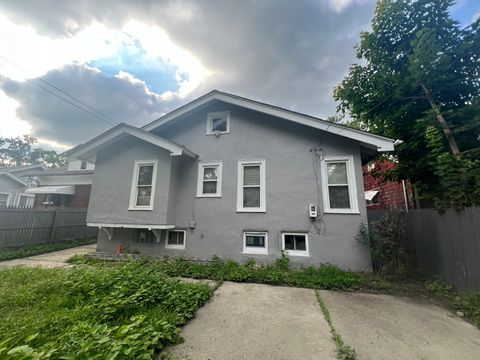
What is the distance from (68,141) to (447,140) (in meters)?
27.1

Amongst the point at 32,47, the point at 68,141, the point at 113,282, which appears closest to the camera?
the point at 113,282

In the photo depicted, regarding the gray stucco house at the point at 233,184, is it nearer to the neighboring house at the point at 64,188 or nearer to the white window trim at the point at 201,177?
the white window trim at the point at 201,177

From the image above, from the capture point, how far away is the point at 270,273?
16.9 ft

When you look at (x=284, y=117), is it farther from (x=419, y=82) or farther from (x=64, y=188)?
(x=64, y=188)

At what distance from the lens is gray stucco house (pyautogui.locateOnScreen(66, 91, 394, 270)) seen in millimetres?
5930

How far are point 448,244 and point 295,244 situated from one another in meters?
3.34

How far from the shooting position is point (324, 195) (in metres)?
6.05

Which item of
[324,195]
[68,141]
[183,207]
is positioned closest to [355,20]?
[324,195]

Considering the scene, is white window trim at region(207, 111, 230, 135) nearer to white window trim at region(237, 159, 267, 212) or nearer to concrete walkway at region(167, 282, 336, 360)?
white window trim at region(237, 159, 267, 212)

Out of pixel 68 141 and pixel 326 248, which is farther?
pixel 68 141

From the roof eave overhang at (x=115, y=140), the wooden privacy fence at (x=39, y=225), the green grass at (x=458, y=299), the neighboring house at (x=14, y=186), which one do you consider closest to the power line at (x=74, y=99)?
the roof eave overhang at (x=115, y=140)

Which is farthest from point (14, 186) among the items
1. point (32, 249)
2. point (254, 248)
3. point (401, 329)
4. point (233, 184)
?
point (401, 329)

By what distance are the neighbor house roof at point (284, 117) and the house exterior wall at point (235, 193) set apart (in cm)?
36

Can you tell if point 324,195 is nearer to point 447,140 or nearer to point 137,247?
point 447,140
